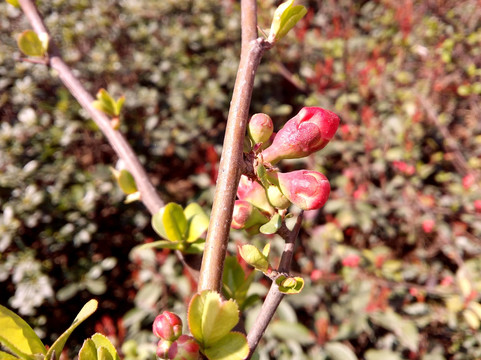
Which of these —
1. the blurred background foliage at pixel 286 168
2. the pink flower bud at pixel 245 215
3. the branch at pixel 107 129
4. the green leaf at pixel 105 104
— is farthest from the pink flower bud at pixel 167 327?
the blurred background foliage at pixel 286 168

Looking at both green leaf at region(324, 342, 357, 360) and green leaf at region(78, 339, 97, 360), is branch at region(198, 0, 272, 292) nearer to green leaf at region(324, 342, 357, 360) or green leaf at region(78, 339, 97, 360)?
green leaf at region(78, 339, 97, 360)

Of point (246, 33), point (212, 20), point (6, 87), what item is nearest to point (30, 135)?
point (6, 87)

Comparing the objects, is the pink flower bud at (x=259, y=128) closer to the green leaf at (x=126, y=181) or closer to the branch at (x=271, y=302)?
the branch at (x=271, y=302)

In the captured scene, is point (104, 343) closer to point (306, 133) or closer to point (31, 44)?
point (306, 133)

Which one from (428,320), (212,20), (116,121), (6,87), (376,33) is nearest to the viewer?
(116,121)

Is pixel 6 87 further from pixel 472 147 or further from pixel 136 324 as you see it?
pixel 472 147
